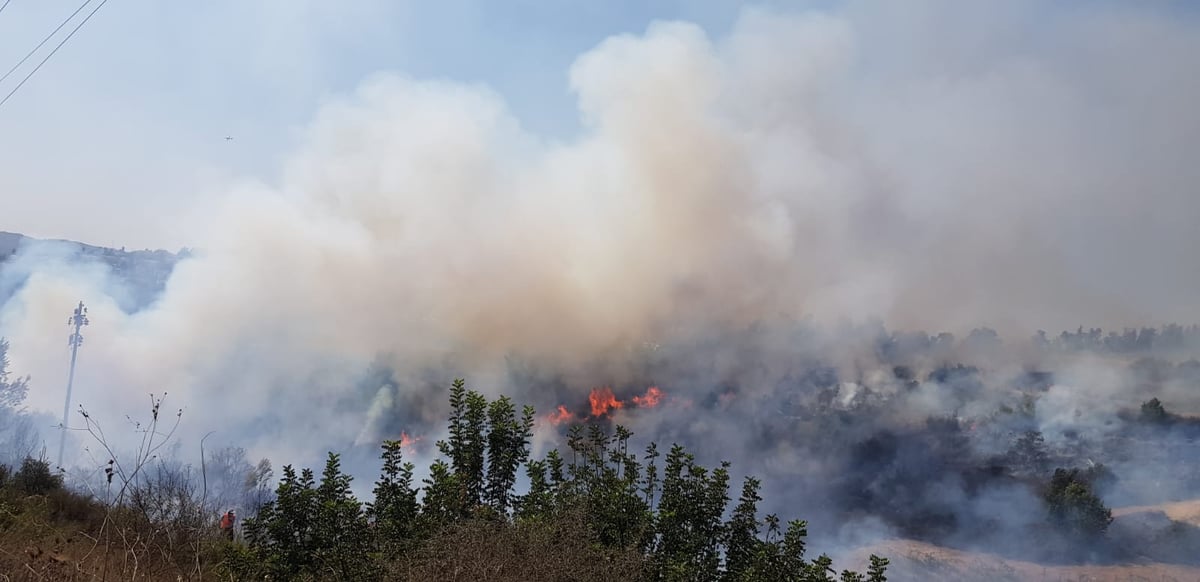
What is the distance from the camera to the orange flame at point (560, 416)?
105 ft

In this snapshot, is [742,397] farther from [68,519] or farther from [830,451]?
[68,519]

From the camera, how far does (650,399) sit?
31.9 m

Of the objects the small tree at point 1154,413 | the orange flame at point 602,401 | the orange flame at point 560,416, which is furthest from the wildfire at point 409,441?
the small tree at point 1154,413

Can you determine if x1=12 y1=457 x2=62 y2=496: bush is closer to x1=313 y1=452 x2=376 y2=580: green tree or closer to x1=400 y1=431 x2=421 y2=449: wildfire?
x1=313 y1=452 x2=376 y2=580: green tree

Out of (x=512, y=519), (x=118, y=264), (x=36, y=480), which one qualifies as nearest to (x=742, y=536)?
(x=512, y=519)

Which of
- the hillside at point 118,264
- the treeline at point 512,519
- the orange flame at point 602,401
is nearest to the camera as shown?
the treeline at point 512,519

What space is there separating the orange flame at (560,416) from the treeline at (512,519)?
860 inches

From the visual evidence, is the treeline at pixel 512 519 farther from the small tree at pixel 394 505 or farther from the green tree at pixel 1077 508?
the green tree at pixel 1077 508

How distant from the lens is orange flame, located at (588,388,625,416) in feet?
104

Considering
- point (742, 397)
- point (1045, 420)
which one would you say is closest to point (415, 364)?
point (742, 397)

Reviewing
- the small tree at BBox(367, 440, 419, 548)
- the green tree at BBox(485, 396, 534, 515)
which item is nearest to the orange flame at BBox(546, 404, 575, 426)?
the green tree at BBox(485, 396, 534, 515)

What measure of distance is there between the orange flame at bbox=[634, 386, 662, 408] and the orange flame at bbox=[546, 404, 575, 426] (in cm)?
293

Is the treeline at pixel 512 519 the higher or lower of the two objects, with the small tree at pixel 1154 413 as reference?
lower

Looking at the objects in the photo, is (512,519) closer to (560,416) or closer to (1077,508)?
(1077,508)
